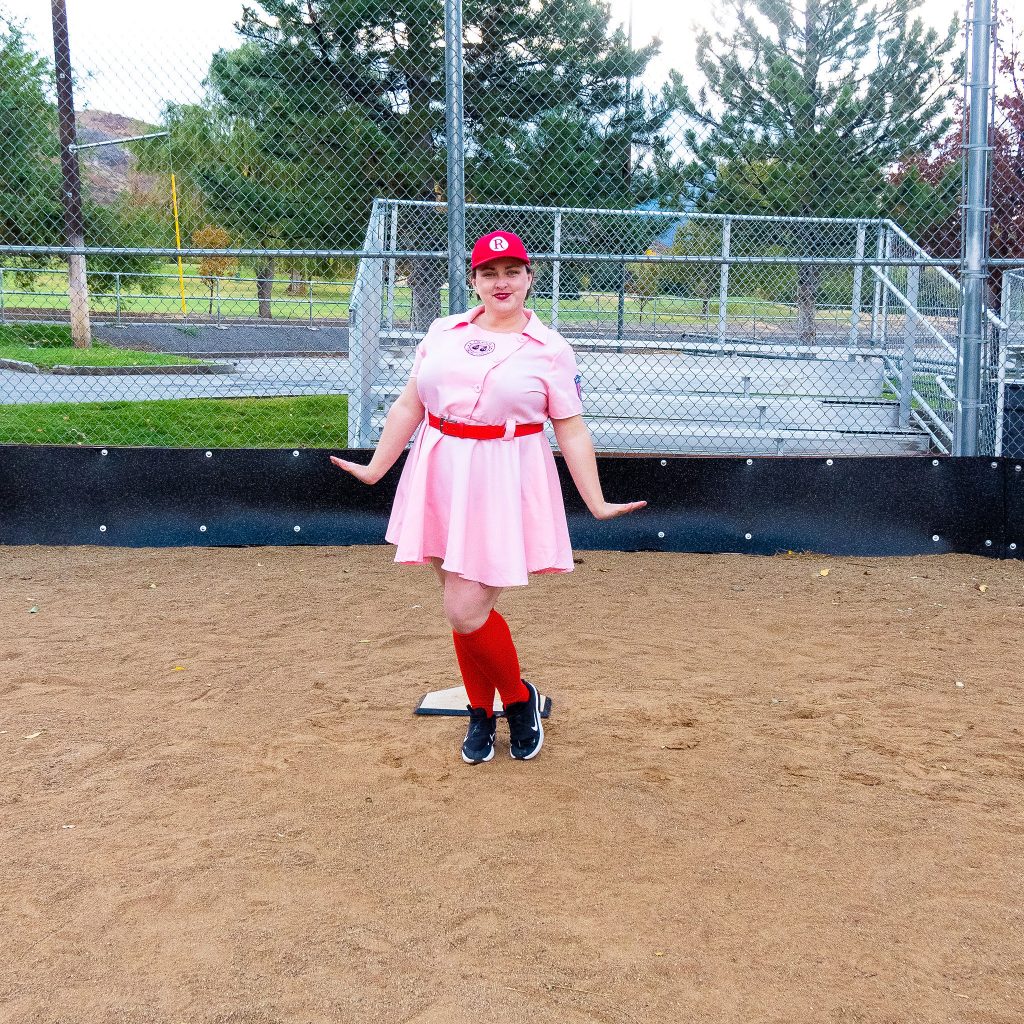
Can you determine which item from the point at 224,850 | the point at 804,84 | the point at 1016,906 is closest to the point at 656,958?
the point at 1016,906

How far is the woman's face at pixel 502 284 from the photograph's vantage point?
3.49 m

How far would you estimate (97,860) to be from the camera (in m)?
3.01

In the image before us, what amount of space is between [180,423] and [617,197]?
15.2 ft

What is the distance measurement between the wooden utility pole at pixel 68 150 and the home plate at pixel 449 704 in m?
4.95

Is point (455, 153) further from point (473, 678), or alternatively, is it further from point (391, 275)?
point (473, 678)

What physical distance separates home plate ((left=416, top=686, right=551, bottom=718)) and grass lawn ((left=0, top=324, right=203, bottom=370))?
1380 centimetres

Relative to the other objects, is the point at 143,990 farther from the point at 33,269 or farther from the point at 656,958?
the point at 33,269

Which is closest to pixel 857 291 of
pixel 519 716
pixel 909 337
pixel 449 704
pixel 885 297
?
pixel 885 297

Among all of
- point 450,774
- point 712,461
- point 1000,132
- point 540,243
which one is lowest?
point 450,774

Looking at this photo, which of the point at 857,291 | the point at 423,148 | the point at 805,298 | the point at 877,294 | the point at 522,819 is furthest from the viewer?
the point at 877,294

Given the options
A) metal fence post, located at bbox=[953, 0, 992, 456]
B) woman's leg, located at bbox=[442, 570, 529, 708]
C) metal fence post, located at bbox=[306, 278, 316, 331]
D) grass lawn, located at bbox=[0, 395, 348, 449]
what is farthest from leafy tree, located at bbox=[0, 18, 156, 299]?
metal fence post, located at bbox=[306, 278, 316, 331]

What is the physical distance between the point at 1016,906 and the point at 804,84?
6176mm

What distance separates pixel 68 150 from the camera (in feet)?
31.8

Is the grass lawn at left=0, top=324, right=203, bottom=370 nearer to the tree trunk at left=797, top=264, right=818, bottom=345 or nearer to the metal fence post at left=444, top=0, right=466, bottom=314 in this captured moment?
the tree trunk at left=797, top=264, right=818, bottom=345
